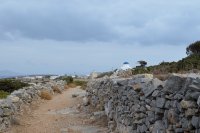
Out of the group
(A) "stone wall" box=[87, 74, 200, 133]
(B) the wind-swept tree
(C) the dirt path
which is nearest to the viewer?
(A) "stone wall" box=[87, 74, 200, 133]

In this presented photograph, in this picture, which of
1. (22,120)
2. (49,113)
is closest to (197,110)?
(22,120)

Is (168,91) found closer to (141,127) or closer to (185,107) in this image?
(185,107)

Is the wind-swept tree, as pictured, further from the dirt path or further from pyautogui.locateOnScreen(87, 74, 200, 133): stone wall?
pyautogui.locateOnScreen(87, 74, 200, 133): stone wall

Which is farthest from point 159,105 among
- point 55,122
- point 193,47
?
point 193,47

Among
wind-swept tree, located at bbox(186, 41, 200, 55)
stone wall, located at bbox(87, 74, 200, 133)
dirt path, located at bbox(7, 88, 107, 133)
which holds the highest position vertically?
wind-swept tree, located at bbox(186, 41, 200, 55)

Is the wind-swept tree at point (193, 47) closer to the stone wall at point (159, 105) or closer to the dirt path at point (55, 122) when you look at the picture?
the dirt path at point (55, 122)

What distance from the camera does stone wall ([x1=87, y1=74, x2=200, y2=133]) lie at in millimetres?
6207

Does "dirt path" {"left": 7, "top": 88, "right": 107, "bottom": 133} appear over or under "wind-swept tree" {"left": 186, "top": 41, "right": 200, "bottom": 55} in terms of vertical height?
under

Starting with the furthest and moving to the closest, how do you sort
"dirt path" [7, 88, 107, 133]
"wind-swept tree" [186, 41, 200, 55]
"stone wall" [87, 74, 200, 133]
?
"wind-swept tree" [186, 41, 200, 55]
"dirt path" [7, 88, 107, 133]
"stone wall" [87, 74, 200, 133]

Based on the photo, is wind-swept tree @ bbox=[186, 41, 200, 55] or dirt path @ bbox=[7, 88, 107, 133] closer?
dirt path @ bbox=[7, 88, 107, 133]

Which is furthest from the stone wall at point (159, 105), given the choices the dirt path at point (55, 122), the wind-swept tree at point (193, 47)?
the wind-swept tree at point (193, 47)

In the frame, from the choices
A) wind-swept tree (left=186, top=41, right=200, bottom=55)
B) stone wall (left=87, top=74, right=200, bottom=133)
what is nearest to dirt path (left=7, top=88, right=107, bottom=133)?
stone wall (left=87, top=74, right=200, bottom=133)

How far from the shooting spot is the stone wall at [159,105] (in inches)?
244

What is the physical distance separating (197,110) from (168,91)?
1135 mm
